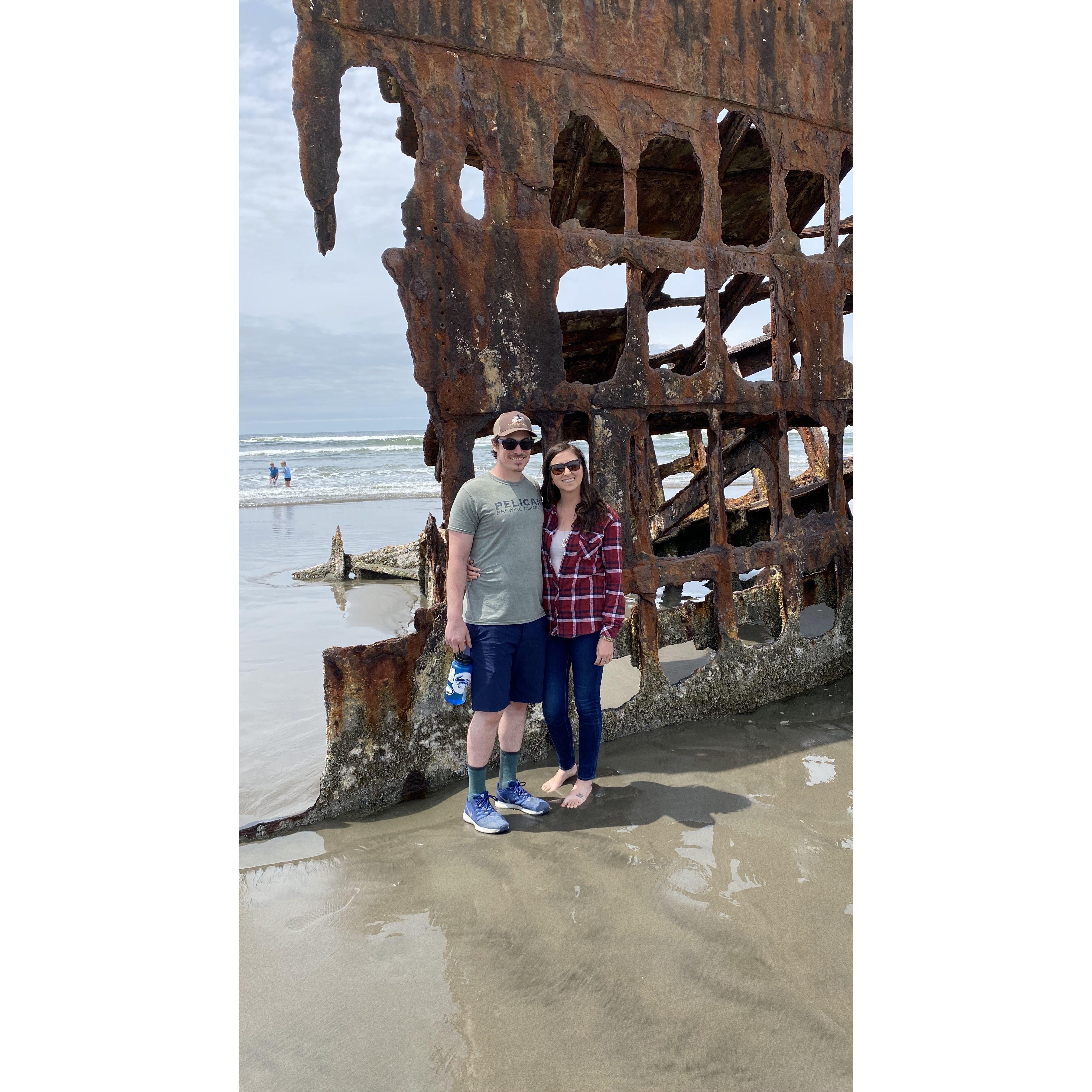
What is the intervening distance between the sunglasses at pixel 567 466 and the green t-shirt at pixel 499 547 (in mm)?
191

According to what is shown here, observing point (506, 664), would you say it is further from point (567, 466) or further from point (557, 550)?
point (567, 466)

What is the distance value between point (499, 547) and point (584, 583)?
419mm

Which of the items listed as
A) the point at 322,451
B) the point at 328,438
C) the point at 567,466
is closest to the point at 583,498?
the point at 567,466

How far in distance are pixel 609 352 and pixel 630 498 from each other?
2.76 m

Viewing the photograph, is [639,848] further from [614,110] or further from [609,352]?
[609,352]

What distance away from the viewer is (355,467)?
2916cm

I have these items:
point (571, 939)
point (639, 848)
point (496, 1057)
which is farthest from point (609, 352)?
point (496, 1057)

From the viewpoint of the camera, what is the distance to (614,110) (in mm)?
3865

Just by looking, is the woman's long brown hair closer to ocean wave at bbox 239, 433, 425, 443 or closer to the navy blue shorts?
the navy blue shorts

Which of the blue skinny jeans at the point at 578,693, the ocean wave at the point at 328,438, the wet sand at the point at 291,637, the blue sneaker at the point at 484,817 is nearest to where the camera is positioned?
the blue sneaker at the point at 484,817

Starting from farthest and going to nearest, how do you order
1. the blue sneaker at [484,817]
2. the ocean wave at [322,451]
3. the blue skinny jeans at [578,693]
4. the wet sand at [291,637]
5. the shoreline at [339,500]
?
the ocean wave at [322,451] < the shoreline at [339,500] < the wet sand at [291,637] < the blue skinny jeans at [578,693] < the blue sneaker at [484,817]

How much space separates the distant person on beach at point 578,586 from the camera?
3164mm

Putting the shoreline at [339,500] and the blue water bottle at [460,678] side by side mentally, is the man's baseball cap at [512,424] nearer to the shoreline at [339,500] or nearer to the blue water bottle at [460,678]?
the blue water bottle at [460,678]

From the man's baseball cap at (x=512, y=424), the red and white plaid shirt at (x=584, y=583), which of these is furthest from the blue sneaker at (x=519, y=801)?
the man's baseball cap at (x=512, y=424)
